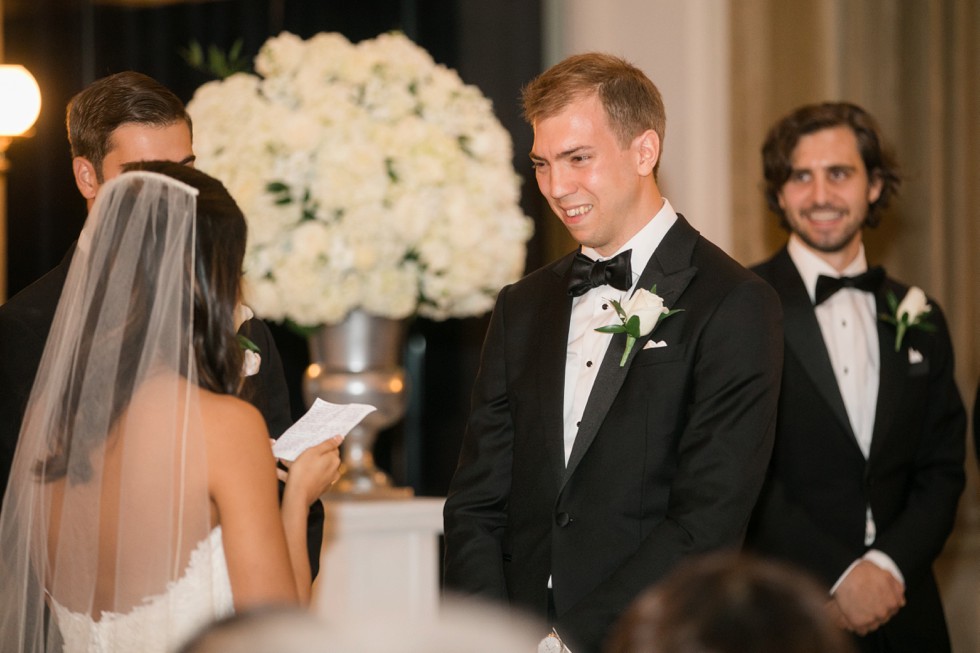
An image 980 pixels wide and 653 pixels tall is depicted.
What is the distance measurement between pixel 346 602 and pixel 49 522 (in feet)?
5.88

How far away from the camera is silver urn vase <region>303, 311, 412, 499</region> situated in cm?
406

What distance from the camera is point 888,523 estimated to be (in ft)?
12.4

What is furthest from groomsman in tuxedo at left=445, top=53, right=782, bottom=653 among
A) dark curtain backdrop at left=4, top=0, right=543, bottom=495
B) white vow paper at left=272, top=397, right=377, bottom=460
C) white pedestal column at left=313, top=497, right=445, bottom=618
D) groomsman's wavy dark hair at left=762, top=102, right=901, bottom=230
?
dark curtain backdrop at left=4, top=0, right=543, bottom=495

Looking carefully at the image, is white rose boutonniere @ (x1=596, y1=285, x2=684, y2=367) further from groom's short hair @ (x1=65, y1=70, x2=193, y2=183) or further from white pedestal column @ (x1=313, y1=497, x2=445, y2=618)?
white pedestal column @ (x1=313, y1=497, x2=445, y2=618)

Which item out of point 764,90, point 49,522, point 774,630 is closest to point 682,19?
point 764,90

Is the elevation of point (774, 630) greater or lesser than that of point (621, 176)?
lesser

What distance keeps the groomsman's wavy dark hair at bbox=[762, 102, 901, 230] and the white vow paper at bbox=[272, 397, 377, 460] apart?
214 centimetres

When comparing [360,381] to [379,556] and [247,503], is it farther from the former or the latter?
[247,503]

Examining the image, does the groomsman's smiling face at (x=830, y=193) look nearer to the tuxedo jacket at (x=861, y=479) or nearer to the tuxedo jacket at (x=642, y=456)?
the tuxedo jacket at (x=861, y=479)

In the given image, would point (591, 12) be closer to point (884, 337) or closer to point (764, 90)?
point (764, 90)

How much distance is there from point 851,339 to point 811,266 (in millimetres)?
278

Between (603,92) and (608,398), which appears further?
(603,92)

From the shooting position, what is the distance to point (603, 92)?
2.86 metres

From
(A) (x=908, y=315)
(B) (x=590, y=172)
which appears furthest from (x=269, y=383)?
(A) (x=908, y=315)
